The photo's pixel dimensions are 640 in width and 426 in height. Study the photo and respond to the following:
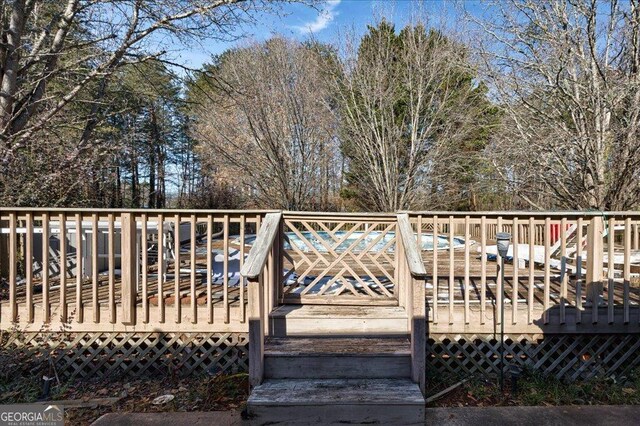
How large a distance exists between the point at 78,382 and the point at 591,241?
16.1 feet

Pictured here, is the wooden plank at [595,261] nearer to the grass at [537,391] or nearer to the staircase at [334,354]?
the grass at [537,391]

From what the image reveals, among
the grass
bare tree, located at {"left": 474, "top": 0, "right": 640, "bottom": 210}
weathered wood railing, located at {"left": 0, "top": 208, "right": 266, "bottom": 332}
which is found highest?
bare tree, located at {"left": 474, "top": 0, "right": 640, "bottom": 210}

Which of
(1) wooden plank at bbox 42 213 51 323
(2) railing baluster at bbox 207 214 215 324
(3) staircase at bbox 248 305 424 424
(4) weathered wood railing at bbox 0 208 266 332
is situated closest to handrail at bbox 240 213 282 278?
(4) weathered wood railing at bbox 0 208 266 332

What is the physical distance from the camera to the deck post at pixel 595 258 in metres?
3.18

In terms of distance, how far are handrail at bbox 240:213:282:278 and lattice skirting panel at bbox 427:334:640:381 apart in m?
1.80

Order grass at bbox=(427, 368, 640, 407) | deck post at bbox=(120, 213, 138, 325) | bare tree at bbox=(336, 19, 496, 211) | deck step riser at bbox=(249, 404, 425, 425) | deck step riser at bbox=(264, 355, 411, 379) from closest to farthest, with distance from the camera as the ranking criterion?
deck step riser at bbox=(249, 404, 425, 425) → deck step riser at bbox=(264, 355, 411, 379) → grass at bbox=(427, 368, 640, 407) → deck post at bbox=(120, 213, 138, 325) → bare tree at bbox=(336, 19, 496, 211)

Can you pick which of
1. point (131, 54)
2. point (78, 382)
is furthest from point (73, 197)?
point (78, 382)

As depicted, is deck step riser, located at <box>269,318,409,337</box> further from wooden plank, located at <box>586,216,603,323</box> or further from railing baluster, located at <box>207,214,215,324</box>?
wooden plank, located at <box>586,216,603,323</box>

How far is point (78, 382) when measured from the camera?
3209mm

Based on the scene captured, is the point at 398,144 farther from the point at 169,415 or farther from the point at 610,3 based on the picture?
the point at 169,415

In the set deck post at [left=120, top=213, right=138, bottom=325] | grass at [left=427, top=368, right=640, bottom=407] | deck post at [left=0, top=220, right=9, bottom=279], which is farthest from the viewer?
deck post at [left=0, top=220, right=9, bottom=279]

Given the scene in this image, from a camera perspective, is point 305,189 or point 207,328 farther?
point 305,189

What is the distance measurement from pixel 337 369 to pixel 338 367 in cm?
2

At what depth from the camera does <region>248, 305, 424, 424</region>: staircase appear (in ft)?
7.77
